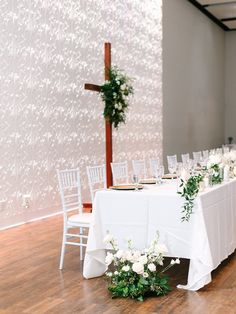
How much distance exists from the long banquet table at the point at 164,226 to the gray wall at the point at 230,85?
1311 centimetres

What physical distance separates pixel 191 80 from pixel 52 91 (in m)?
6.87

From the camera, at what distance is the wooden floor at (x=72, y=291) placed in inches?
157

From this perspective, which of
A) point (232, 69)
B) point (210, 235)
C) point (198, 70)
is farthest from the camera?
point (232, 69)

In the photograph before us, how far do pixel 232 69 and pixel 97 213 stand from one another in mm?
13789

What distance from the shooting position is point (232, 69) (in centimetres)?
1759

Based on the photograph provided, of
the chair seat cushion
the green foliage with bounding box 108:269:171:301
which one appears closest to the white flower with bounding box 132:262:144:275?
the green foliage with bounding box 108:269:171:301

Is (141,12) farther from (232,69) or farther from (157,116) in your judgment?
(232,69)

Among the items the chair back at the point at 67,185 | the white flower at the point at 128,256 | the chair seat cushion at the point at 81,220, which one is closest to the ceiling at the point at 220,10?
the chair back at the point at 67,185

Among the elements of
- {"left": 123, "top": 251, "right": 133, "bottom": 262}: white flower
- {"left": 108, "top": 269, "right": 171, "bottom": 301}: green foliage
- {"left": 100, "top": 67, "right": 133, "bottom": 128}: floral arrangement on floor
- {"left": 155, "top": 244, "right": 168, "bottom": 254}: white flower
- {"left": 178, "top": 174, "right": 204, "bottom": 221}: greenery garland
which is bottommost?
{"left": 108, "top": 269, "right": 171, "bottom": 301}: green foliage

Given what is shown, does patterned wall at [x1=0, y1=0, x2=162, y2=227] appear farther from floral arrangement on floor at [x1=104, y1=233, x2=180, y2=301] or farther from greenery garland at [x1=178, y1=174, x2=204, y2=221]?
greenery garland at [x1=178, y1=174, x2=204, y2=221]

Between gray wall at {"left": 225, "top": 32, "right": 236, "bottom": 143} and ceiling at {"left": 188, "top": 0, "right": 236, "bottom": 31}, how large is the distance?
0.77 m

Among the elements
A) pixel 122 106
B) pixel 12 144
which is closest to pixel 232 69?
pixel 122 106

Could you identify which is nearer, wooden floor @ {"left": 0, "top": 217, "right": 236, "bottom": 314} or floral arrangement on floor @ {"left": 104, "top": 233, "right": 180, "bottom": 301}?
wooden floor @ {"left": 0, "top": 217, "right": 236, "bottom": 314}

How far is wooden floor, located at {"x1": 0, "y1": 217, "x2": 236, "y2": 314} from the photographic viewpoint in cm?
400
